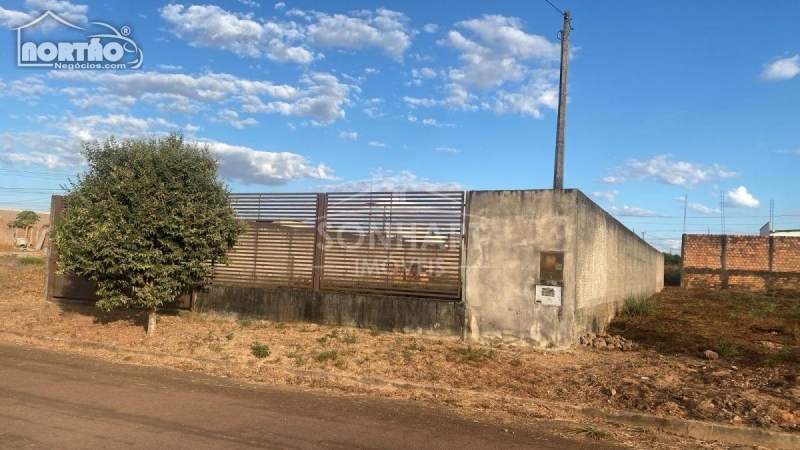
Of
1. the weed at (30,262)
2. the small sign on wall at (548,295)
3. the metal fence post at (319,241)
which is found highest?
the metal fence post at (319,241)

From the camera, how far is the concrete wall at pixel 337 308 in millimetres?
10242

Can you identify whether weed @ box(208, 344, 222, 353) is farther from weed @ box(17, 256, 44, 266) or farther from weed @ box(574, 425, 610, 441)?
weed @ box(17, 256, 44, 266)

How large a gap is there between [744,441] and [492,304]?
4.75 metres

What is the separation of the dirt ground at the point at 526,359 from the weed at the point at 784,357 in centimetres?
3

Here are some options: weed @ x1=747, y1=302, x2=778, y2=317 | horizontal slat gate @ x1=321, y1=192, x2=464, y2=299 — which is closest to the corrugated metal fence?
horizontal slat gate @ x1=321, y1=192, x2=464, y2=299

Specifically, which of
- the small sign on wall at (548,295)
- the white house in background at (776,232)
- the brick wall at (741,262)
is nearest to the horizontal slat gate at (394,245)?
the small sign on wall at (548,295)

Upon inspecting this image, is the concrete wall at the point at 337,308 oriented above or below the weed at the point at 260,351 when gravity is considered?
above

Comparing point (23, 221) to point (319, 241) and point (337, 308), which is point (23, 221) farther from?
point (337, 308)

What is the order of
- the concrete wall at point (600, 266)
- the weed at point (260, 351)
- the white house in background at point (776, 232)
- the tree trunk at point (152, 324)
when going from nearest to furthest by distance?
the weed at point (260, 351) → the concrete wall at point (600, 266) → the tree trunk at point (152, 324) → the white house in background at point (776, 232)

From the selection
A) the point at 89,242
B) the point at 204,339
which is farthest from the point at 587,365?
the point at 89,242

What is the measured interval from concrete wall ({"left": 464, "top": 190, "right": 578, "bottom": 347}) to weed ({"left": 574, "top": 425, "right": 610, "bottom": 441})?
3544 millimetres

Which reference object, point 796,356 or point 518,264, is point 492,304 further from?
point 796,356

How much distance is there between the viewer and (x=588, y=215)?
33.9 feet

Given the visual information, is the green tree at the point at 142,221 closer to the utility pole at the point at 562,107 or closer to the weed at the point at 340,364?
the weed at the point at 340,364
